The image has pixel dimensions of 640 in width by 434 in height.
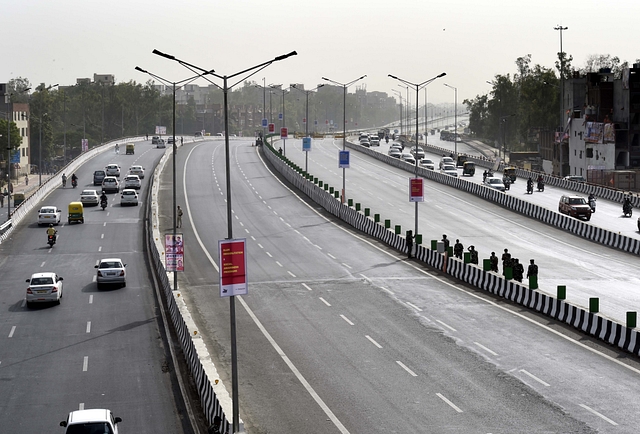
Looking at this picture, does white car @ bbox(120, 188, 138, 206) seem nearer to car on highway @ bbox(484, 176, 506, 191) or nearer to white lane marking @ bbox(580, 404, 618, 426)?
car on highway @ bbox(484, 176, 506, 191)

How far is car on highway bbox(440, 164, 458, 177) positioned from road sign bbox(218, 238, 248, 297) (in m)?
78.4

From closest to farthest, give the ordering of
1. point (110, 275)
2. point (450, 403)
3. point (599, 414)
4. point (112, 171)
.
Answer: point (599, 414) → point (450, 403) → point (110, 275) → point (112, 171)

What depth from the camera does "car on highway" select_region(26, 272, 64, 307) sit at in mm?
41719

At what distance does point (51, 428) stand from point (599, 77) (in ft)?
331

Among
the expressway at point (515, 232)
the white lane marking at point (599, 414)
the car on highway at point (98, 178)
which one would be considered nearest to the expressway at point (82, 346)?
the white lane marking at point (599, 414)

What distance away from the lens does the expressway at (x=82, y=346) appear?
2638 centimetres

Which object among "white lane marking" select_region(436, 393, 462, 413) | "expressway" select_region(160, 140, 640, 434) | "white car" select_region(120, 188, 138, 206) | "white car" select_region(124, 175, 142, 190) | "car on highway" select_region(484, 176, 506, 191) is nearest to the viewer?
"expressway" select_region(160, 140, 640, 434)

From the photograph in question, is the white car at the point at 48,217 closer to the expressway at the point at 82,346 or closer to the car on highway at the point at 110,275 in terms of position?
the expressway at the point at 82,346

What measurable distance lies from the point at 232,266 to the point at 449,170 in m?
81.8

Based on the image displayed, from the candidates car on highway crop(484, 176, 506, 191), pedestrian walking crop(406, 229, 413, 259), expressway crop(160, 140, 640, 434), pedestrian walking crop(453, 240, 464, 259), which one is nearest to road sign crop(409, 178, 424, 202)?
pedestrian walking crop(406, 229, 413, 259)

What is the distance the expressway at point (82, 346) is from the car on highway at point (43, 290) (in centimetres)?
42

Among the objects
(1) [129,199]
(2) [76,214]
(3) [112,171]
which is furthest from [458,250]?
(3) [112,171]

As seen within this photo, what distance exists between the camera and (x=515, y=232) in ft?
207

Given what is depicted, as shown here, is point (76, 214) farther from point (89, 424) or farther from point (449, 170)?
point (89, 424)
